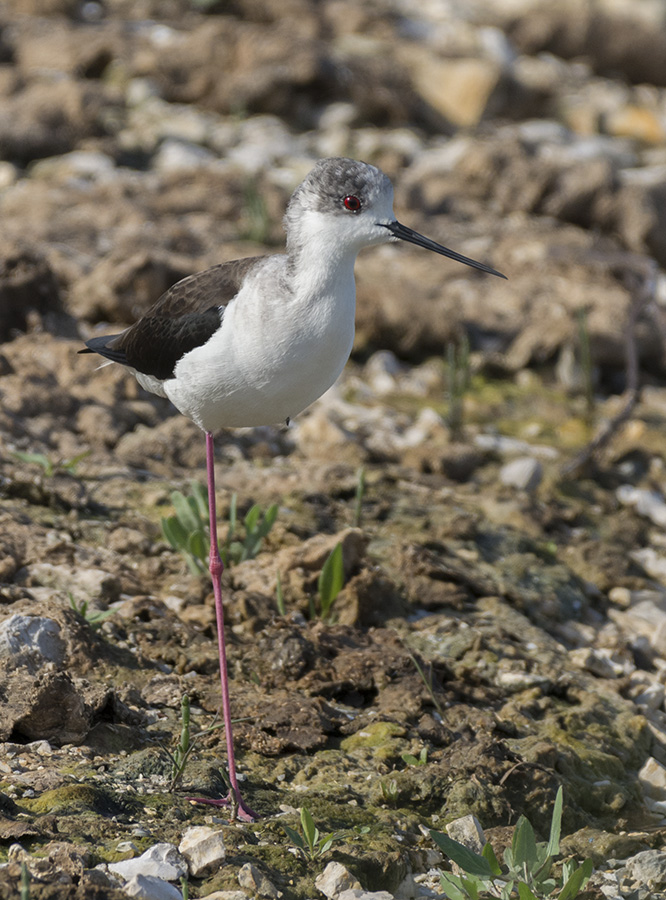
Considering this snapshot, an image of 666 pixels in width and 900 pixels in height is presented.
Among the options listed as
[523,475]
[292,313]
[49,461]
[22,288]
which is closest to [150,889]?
[292,313]

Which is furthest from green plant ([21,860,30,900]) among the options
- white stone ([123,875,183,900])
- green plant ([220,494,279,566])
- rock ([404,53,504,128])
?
rock ([404,53,504,128])

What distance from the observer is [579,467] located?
5.81 meters

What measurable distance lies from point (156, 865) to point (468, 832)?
0.97m

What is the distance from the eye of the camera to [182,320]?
3623mm

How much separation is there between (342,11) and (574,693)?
9.34 metres

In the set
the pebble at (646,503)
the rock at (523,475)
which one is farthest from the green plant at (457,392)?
the pebble at (646,503)

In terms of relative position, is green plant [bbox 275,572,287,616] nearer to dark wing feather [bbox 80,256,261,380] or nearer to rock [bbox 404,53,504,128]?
dark wing feather [bbox 80,256,261,380]

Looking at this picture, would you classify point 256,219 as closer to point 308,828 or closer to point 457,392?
point 457,392

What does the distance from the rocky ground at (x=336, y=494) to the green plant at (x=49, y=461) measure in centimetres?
2

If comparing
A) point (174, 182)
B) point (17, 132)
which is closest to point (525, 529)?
point (174, 182)

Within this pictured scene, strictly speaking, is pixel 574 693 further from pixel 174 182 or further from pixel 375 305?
pixel 174 182

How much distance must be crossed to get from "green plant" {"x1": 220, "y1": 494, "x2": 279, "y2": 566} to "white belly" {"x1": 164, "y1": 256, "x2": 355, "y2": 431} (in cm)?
87

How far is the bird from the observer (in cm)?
324

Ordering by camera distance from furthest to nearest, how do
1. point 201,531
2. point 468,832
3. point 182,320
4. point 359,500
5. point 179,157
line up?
point 179,157
point 359,500
point 201,531
point 182,320
point 468,832
